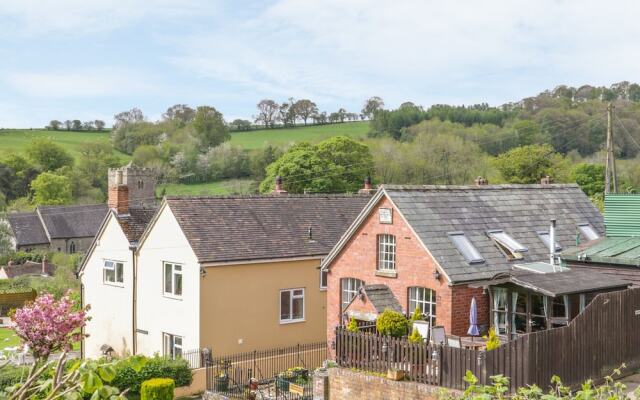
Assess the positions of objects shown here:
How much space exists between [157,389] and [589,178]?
172ft

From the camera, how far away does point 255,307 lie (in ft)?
94.4

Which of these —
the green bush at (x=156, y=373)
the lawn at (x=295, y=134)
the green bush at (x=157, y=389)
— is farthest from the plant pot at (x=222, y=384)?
the lawn at (x=295, y=134)

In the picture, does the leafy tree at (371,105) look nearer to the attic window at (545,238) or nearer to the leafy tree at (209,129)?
the leafy tree at (209,129)

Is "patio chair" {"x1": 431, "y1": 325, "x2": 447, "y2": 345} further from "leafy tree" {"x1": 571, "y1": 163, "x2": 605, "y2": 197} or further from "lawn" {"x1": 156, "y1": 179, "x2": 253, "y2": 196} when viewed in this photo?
"lawn" {"x1": 156, "y1": 179, "x2": 253, "y2": 196}

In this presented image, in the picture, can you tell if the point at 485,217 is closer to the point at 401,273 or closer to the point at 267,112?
the point at 401,273

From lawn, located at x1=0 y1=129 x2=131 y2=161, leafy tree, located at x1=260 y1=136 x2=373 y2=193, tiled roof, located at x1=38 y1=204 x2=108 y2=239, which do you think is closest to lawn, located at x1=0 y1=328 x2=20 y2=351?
leafy tree, located at x1=260 y1=136 x2=373 y2=193

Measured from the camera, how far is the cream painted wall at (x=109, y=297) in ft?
102

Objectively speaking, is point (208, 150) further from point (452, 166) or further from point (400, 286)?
point (400, 286)

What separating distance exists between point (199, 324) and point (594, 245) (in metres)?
14.4

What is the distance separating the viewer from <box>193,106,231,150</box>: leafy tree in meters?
122

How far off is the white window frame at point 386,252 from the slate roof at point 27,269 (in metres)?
50.3

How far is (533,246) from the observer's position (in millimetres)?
24578

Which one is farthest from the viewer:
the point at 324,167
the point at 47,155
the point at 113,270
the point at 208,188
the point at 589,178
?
the point at 47,155

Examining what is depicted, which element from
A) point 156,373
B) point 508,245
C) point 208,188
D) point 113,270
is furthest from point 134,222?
point 208,188
